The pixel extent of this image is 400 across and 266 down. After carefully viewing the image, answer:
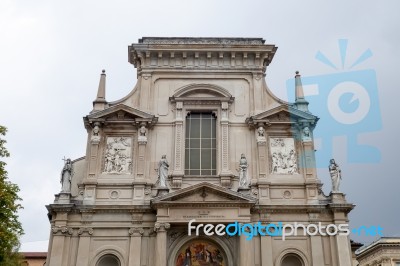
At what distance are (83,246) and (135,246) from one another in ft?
7.85

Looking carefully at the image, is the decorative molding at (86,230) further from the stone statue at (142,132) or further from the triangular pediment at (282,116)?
the triangular pediment at (282,116)

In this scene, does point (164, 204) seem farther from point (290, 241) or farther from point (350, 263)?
point (350, 263)

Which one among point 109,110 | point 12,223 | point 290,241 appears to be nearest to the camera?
point 12,223

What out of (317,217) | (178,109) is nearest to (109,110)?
(178,109)

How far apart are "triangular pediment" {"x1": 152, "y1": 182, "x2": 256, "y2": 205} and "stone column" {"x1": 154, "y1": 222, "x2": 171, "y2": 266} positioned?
102 cm

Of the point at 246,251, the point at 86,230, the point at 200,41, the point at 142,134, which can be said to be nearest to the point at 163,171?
the point at 142,134

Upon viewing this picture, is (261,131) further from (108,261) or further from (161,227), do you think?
(108,261)

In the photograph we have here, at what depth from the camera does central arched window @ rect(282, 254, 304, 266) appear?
22.6 m

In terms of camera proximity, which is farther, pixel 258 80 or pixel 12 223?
pixel 258 80

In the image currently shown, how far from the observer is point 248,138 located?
2494cm

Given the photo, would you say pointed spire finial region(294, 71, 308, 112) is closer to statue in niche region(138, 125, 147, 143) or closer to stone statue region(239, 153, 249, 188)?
stone statue region(239, 153, 249, 188)

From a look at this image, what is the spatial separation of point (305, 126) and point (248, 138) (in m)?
2.98

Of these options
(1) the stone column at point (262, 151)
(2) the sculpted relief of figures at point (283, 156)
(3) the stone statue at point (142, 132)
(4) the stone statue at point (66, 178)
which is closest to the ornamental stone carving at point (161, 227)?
(4) the stone statue at point (66, 178)

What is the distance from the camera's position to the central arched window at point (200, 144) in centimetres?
2453
